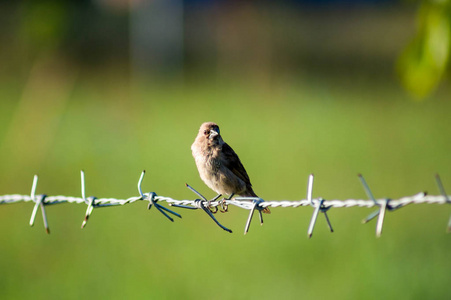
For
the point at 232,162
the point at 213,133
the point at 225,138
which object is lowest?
the point at 232,162

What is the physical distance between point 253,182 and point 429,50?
768cm

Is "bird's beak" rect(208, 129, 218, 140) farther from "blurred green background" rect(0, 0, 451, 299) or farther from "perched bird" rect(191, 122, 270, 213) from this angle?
"blurred green background" rect(0, 0, 451, 299)

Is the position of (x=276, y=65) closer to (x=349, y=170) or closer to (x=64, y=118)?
Result: (x=64, y=118)

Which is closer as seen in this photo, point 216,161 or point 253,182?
point 216,161

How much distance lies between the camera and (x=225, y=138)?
11.9 metres

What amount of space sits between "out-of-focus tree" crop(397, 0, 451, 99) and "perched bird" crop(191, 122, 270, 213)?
2.90 meters

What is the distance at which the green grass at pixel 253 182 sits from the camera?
6926 millimetres

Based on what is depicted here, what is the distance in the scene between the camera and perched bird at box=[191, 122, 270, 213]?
5543mm

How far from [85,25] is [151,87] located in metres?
5.90

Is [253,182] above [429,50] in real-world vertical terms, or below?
above

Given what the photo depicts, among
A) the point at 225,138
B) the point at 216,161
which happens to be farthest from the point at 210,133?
the point at 225,138

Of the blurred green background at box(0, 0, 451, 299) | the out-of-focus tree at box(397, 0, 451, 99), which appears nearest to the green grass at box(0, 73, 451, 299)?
the blurred green background at box(0, 0, 451, 299)

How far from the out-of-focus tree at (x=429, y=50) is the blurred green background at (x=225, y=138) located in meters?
1.08

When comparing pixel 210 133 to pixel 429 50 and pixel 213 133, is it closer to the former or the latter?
pixel 213 133
